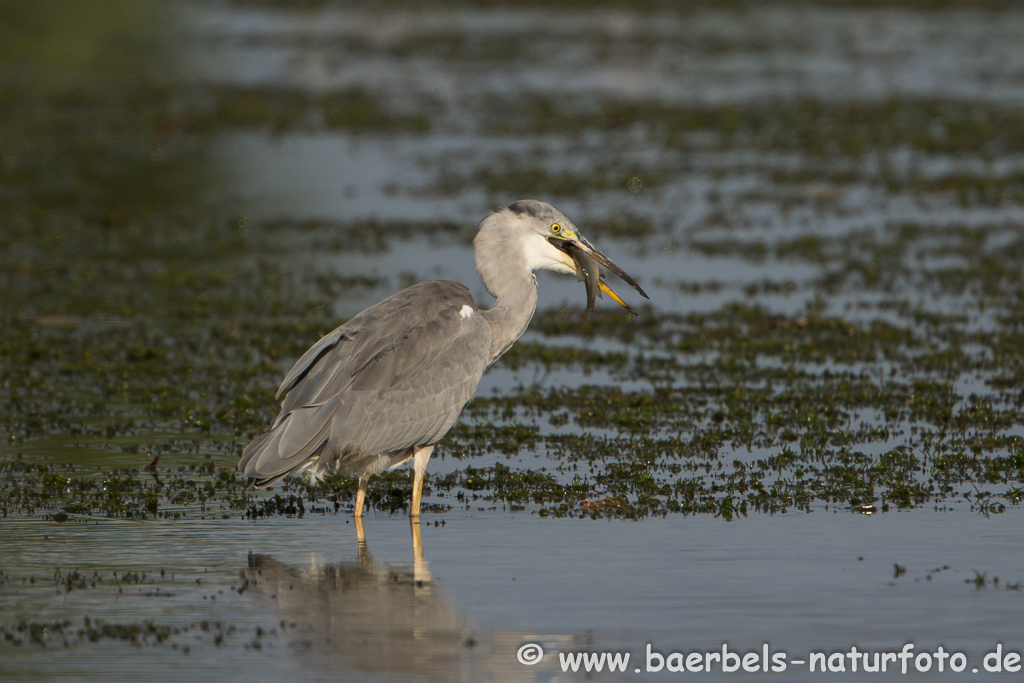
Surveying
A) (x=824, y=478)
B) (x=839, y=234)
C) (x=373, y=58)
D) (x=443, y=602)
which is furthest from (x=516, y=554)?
(x=373, y=58)

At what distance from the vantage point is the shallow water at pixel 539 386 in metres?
7.12

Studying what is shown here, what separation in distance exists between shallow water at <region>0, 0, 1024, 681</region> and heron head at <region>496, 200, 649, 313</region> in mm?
1387

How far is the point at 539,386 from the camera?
1168cm

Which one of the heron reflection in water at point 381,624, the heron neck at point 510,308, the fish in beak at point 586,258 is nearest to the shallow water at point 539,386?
the heron reflection in water at point 381,624

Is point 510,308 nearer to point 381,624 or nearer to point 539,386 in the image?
point 381,624

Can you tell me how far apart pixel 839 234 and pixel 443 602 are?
11.8 meters

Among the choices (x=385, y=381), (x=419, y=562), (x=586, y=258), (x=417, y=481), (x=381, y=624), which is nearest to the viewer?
(x=381, y=624)

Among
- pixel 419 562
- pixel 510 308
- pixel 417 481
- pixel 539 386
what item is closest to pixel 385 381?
pixel 417 481

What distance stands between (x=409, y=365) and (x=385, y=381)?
19cm

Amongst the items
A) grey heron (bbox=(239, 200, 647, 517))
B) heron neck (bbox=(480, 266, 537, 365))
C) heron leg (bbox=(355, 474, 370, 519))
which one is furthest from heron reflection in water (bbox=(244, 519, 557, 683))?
heron neck (bbox=(480, 266, 537, 365))

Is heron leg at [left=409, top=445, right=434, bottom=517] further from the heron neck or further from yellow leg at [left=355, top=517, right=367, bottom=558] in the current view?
the heron neck

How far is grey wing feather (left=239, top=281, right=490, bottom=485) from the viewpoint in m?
8.23

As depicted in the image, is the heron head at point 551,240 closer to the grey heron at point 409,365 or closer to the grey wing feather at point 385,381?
the grey heron at point 409,365

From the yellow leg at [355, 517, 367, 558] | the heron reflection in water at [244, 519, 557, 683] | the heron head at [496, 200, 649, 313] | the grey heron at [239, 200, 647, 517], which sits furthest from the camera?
the heron head at [496, 200, 649, 313]
